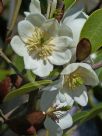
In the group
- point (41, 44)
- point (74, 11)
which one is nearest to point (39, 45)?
point (41, 44)

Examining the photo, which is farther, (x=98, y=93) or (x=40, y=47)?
(x=98, y=93)

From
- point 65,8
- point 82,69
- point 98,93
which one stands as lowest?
point 98,93

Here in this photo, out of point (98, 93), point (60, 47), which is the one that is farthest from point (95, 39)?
point (98, 93)

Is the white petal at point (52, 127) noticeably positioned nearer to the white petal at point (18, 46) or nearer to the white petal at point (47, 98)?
the white petal at point (47, 98)

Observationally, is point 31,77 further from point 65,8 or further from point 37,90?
point 65,8

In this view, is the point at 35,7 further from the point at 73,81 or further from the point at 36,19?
the point at 73,81

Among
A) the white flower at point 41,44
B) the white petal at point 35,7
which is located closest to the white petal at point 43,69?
the white flower at point 41,44
